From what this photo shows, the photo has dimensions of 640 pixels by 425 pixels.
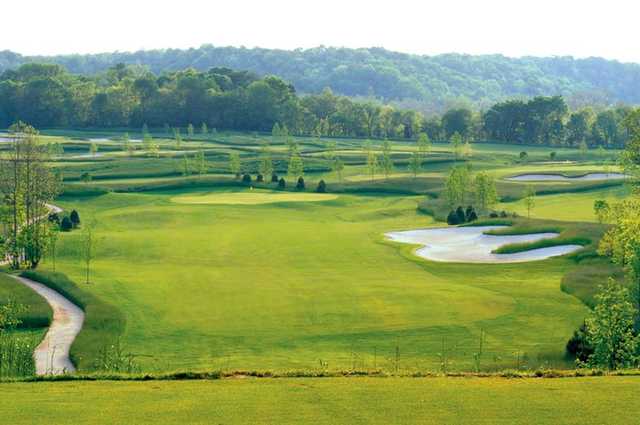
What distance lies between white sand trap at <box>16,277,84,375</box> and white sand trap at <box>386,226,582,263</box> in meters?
29.0

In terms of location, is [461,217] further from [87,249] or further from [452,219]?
[87,249]

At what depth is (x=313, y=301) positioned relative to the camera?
52.6m

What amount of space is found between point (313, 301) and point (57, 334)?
575 inches

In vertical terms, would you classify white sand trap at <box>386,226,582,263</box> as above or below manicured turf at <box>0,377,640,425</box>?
below

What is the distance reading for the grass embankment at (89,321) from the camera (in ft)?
138

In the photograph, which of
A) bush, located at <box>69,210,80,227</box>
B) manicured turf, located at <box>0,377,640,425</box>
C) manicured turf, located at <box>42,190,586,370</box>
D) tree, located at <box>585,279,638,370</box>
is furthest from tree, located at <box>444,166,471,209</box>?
manicured turf, located at <box>0,377,640,425</box>

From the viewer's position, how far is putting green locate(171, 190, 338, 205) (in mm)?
107412

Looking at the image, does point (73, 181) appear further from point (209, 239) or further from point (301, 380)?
point (301, 380)

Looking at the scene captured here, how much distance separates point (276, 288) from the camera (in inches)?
2237

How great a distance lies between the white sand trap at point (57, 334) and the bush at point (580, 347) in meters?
22.6

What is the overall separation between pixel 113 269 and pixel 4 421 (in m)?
41.7

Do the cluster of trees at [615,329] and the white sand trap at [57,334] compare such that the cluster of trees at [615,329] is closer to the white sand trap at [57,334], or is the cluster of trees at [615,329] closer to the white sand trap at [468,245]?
the white sand trap at [468,245]

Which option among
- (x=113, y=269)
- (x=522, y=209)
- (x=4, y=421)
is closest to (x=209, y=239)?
(x=113, y=269)

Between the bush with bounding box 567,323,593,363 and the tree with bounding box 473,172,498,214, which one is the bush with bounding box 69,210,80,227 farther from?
the bush with bounding box 567,323,593,363
